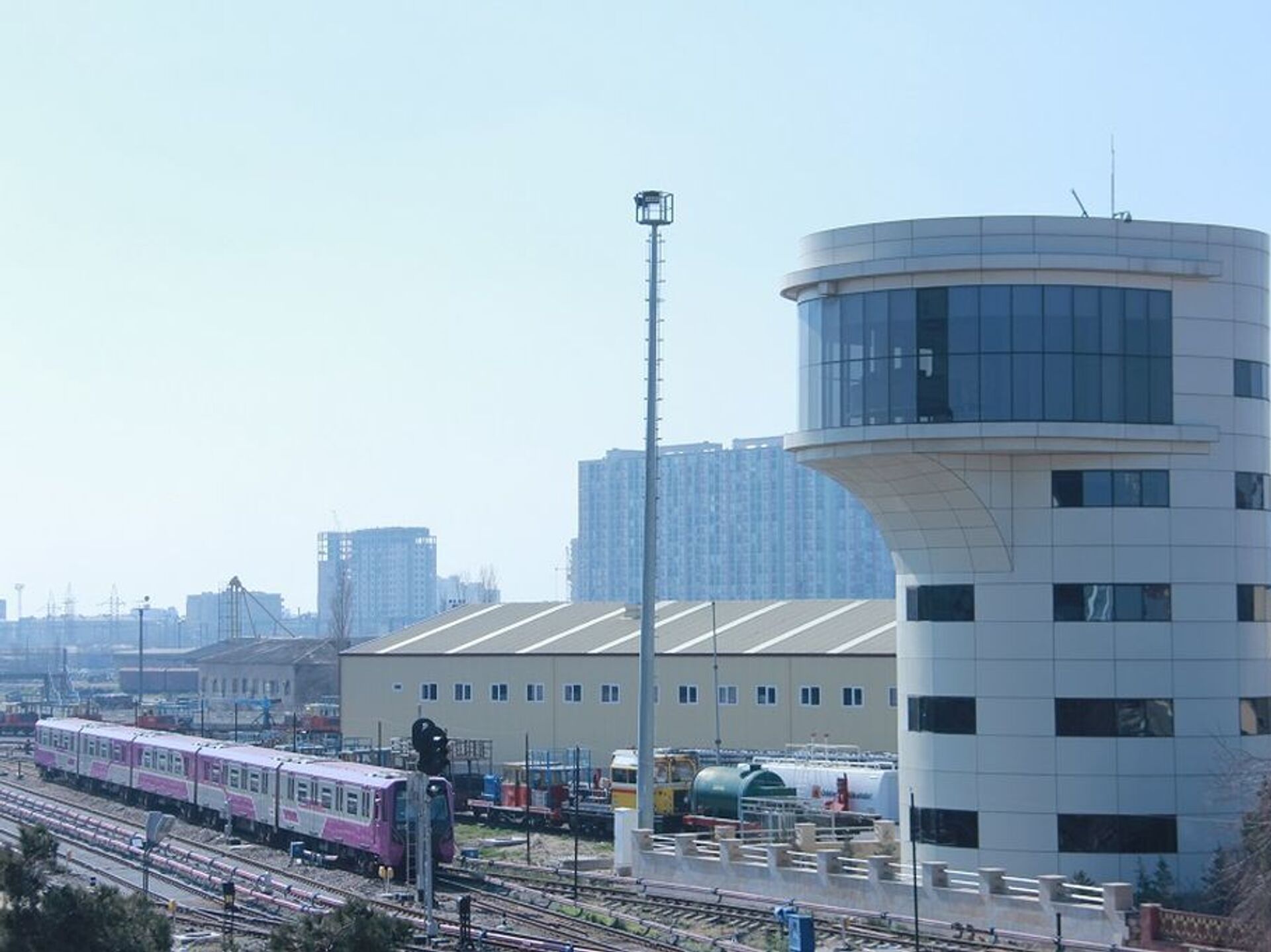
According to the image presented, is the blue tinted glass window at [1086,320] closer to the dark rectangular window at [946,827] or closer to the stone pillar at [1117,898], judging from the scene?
the dark rectangular window at [946,827]

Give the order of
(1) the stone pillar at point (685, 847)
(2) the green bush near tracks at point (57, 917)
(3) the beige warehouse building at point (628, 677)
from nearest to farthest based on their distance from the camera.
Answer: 1. (2) the green bush near tracks at point (57, 917)
2. (1) the stone pillar at point (685, 847)
3. (3) the beige warehouse building at point (628, 677)

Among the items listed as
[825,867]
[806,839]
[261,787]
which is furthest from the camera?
[261,787]

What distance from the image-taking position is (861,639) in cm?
7425

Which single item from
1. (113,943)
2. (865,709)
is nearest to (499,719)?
(865,709)

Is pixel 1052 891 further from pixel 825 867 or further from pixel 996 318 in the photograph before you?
pixel 996 318

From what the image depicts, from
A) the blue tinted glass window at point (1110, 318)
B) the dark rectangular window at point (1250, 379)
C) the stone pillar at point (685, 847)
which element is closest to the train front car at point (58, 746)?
the stone pillar at point (685, 847)

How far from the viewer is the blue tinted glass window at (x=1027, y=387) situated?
1672 inches

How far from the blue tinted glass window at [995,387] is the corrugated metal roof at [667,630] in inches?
1145

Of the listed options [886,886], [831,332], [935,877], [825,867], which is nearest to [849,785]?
[825,867]

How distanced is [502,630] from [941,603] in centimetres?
4668

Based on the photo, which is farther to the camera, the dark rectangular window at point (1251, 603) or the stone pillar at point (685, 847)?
the stone pillar at point (685, 847)

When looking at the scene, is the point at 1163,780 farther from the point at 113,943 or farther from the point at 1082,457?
the point at 113,943

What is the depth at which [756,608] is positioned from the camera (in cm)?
8575

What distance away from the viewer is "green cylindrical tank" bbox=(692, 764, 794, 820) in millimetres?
58031
